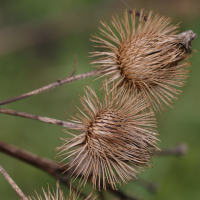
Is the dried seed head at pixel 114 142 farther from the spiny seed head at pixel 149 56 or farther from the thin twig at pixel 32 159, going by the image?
the thin twig at pixel 32 159

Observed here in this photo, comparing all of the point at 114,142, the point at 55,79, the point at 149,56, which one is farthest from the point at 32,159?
the point at 55,79

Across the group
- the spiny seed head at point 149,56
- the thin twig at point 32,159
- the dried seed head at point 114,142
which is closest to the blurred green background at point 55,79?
the thin twig at point 32,159

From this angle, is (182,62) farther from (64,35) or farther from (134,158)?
(64,35)

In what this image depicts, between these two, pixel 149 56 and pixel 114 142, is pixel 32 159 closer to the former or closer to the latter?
pixel 114 142

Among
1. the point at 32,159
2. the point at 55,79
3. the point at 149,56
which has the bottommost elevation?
the point at 32,159

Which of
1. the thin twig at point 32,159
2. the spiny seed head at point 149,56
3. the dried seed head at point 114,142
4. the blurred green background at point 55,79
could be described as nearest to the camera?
the dried seed head at point 114,142

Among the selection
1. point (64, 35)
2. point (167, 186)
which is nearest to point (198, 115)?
point (167, 186)

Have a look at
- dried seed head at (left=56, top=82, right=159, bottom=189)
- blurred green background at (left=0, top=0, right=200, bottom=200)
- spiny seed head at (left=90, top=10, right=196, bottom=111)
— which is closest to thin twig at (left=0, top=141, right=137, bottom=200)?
dried seed head at (left=56, top=82, right=159, bottom=189)

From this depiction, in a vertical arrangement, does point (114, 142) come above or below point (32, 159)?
above

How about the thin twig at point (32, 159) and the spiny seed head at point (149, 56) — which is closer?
the spiny seed head at point (149, 56)
